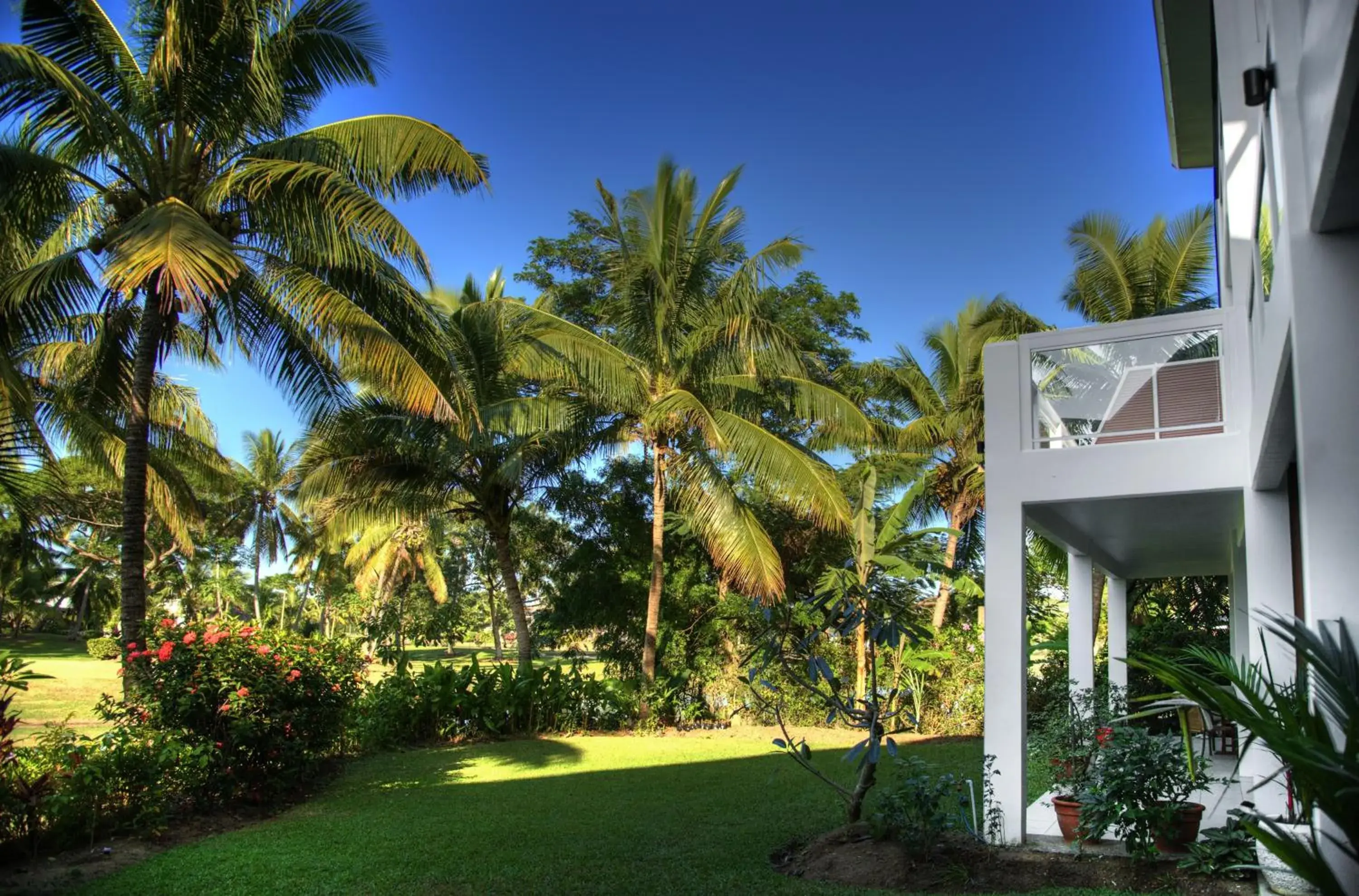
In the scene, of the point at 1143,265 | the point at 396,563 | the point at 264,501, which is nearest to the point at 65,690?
the point at 396,563

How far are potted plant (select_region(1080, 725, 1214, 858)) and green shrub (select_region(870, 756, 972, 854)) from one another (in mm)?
937

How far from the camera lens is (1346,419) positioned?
3529 mm

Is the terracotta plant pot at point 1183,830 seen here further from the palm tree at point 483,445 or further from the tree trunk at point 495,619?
the tree trunk at point 495,619

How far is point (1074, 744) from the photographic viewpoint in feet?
27.1

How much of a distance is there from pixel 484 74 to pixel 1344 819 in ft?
53.4

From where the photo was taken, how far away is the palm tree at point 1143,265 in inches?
612

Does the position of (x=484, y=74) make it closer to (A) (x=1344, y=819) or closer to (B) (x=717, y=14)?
(B) (x=717, y=14)

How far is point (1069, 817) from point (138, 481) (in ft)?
29.6

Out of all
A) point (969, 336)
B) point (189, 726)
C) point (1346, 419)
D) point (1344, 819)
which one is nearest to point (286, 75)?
point (189, 726)

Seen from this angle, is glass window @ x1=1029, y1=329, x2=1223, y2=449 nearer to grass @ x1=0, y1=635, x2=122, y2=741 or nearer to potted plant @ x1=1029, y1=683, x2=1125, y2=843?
potted plant @ x1=1029, y1=683, x2=1125, y2=843

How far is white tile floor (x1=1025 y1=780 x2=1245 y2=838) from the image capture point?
7480mm

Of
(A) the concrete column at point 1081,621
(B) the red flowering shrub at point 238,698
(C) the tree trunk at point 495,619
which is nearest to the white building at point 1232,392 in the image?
(A) the concrete column at point 1081,621

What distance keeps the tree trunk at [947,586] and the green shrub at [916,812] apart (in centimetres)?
1129

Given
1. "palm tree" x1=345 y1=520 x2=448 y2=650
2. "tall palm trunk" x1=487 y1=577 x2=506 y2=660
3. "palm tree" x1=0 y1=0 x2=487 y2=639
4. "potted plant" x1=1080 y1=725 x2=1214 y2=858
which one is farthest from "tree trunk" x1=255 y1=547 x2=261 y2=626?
"potted plant" x1=1080 y1=725 x2=1214 y2=858
